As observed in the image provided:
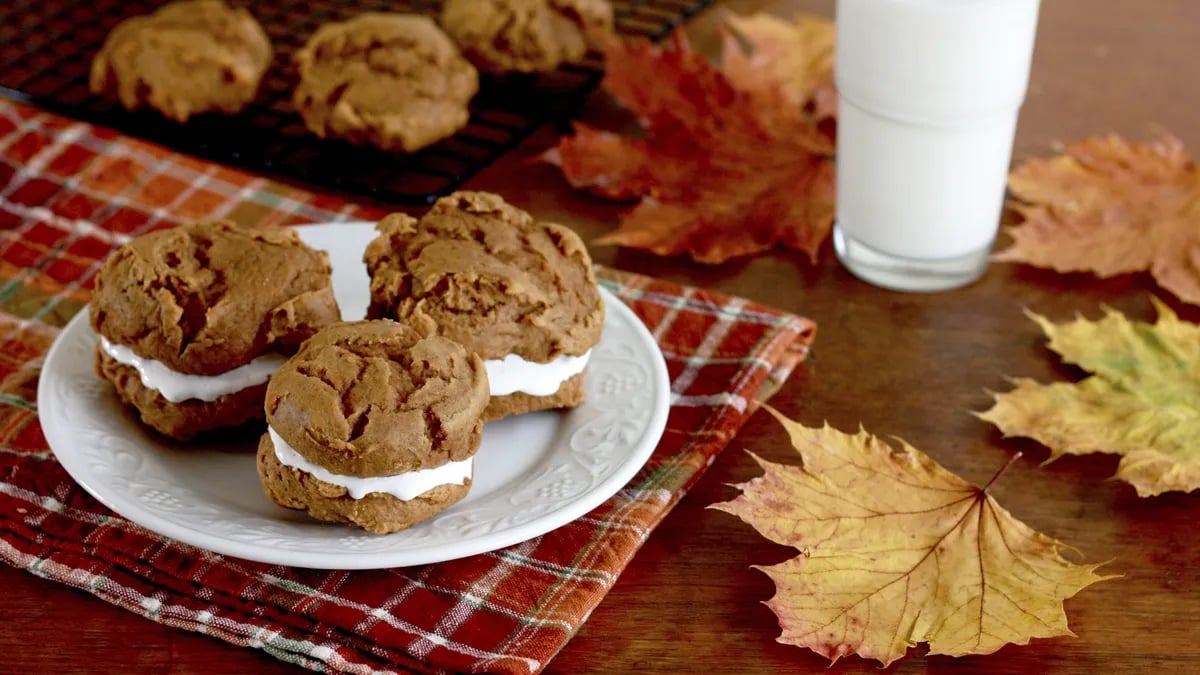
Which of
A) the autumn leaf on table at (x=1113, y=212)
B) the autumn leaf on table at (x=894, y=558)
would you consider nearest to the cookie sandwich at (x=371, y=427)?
the autumn leaf on table at (x=894, y=558)

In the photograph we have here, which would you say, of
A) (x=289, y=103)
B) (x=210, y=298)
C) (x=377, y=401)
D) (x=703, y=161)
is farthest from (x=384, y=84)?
(x=377, y=401)

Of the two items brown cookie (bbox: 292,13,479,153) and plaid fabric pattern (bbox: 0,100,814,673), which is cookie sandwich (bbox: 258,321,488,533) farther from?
brown cookie (bbox: 292,13,479,153)

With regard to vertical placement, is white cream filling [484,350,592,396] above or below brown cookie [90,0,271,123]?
below

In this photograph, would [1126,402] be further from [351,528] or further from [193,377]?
[193,377]

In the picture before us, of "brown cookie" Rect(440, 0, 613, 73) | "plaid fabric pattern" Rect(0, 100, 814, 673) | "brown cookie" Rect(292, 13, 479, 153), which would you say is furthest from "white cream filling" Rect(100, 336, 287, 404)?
"brown cookie" Rect(440, 0, 613, 73)

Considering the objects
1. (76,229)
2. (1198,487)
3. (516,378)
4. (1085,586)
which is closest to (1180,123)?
(1198,487)

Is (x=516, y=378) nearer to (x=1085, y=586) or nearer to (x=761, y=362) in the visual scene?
(x=761, y=362)
